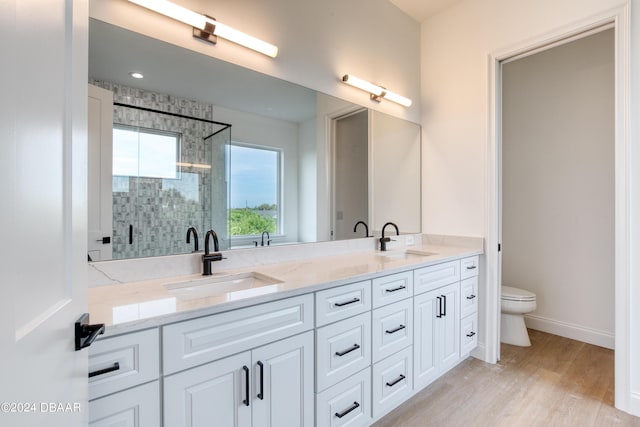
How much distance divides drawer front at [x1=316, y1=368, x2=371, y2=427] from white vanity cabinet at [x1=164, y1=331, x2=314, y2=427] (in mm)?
74

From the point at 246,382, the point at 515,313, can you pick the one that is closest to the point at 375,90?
the point at 246,382

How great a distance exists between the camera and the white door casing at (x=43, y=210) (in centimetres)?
44

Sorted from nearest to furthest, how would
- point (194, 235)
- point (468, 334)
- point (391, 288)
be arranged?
point (194, 235) → point (391, 288) → point (468, 334)

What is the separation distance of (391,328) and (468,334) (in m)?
0.99

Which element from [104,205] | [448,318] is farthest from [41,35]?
[448,318]

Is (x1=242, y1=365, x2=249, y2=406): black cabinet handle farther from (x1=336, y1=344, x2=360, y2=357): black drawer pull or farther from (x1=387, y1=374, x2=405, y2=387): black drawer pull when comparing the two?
(x1=387, y1=374, x2=405, y2=387): black drawer pull

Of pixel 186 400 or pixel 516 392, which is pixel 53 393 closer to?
pixel 186 400

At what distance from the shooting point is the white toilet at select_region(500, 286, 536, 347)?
103 inches

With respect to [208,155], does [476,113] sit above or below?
above

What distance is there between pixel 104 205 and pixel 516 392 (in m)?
2.55

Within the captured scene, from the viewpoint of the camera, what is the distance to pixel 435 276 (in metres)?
1.97

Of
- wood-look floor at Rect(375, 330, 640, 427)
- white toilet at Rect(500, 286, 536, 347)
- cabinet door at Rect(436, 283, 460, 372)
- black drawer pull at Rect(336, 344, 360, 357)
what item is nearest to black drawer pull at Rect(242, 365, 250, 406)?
black drawer pull at Rect(336, 344, 360, 357)

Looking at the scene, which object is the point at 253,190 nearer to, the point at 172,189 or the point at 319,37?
the point at 172,189

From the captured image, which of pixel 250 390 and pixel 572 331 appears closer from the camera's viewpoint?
pixel 250 390
